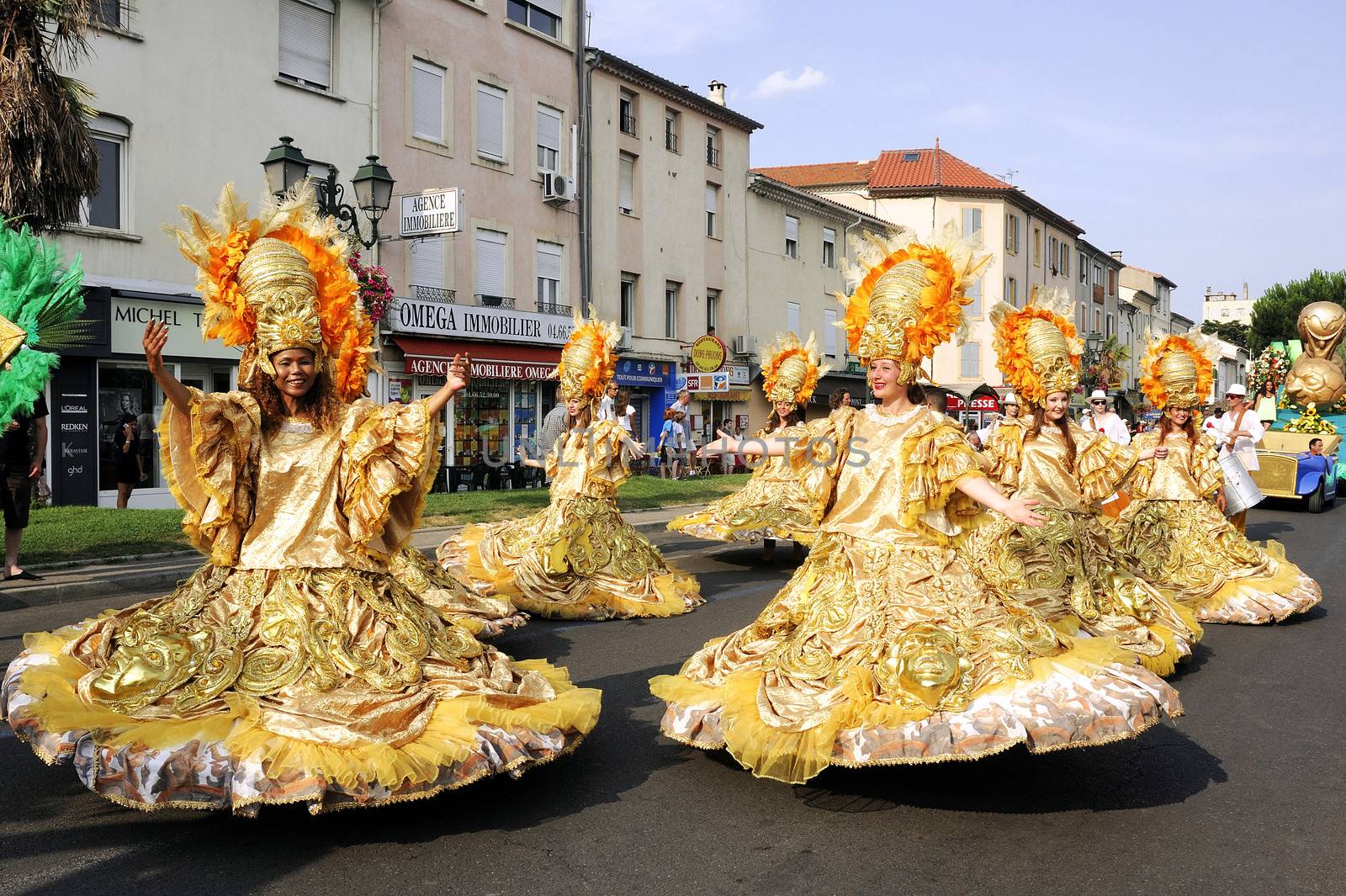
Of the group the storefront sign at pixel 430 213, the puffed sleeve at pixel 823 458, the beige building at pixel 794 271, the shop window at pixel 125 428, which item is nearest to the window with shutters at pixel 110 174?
the shop window at pixel 125 428

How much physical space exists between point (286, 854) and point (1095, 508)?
5505 millimetres

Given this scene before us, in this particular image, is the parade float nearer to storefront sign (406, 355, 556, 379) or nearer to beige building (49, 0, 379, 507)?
storefront sign (406, 355, 556, 379)

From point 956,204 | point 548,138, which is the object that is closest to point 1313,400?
point 548,138

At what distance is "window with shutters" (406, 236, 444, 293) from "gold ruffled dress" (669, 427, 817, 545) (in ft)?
41.5

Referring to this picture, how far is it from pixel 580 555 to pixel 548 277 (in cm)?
1788

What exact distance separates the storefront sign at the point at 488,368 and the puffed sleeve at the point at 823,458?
52.8 ft

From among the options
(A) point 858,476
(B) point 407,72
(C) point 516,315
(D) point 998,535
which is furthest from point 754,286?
(A) point 858,476

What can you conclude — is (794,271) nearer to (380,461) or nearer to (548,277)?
(548,277)

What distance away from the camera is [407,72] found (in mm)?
21406

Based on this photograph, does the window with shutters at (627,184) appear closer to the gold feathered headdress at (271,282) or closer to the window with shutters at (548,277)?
the window with shutters at (548,277)

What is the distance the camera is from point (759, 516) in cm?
1066

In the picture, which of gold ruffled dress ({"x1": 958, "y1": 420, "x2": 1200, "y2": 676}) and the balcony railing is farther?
the balcony railing

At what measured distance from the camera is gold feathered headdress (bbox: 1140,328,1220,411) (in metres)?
8.48

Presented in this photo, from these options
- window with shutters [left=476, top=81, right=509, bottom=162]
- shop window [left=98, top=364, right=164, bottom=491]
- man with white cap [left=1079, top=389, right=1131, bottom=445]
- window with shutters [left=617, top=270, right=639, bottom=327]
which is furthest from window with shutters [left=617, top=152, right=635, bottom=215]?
man with white cap [left=1079, top=389, right=1131, bottom=445]
